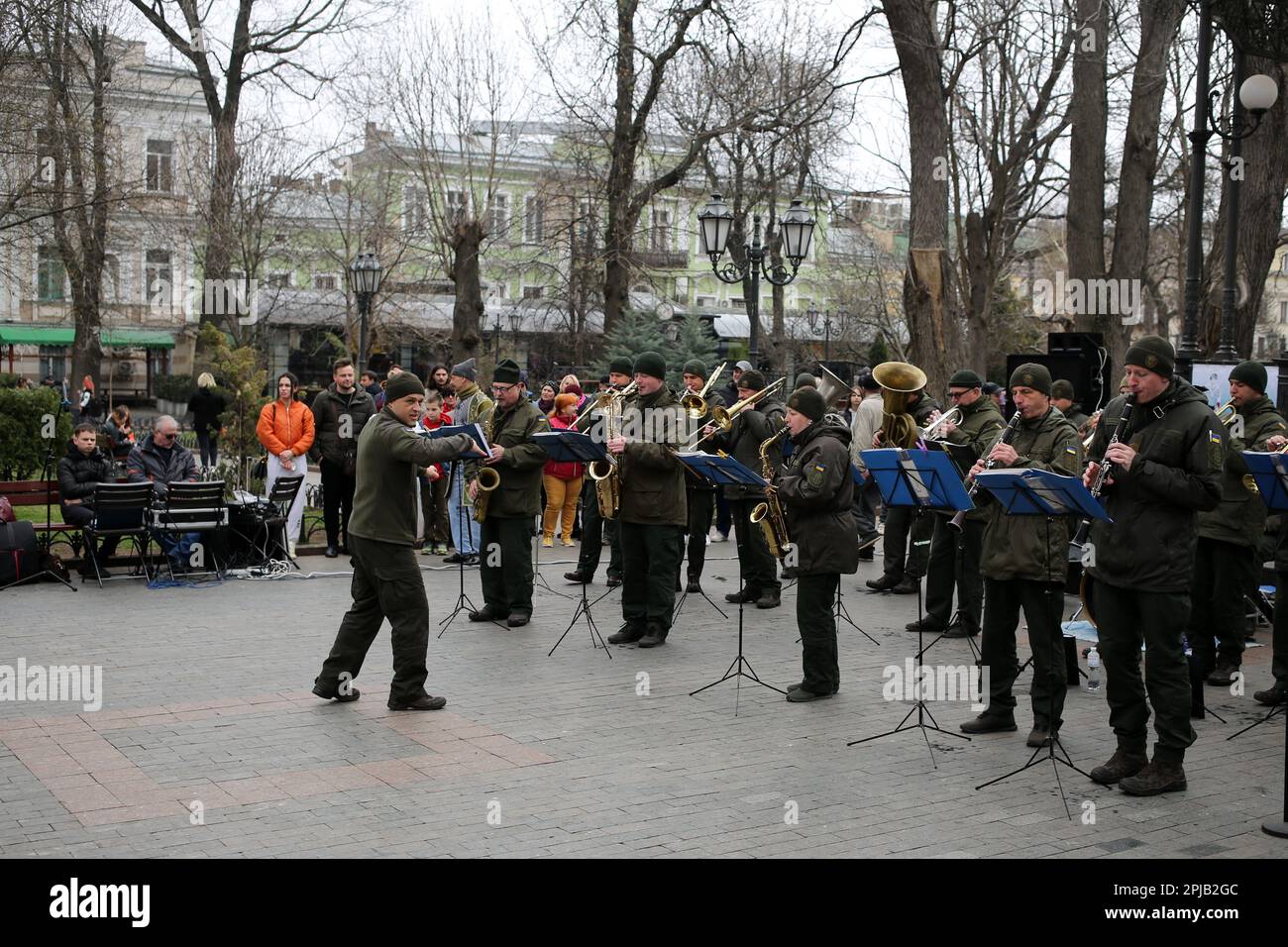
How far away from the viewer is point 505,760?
24.3ft

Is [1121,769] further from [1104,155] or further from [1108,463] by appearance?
[1104,155]

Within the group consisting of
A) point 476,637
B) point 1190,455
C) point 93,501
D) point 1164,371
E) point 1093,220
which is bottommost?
point 476,637

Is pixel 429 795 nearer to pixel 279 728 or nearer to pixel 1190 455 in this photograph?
pixel 279 728

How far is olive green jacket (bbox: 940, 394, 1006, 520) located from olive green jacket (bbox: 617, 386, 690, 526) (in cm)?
218

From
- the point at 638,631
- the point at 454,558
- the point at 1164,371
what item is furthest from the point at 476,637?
the point at 1164,371

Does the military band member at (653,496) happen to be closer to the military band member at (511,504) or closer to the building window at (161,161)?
the military band member at (511,504)

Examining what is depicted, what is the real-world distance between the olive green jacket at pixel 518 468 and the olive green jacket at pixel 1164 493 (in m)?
5.42

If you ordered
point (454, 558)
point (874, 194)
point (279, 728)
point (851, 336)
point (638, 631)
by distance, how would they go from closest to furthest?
point (279, 728)
point (638, 631)
point (454, 558)
point (874, 194)
point (851, 336)

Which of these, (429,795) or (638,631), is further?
(638,631)

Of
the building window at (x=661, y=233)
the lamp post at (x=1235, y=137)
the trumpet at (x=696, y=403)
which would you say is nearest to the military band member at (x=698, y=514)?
the trumpet at (x=696, y=403)

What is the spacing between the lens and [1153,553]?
268 inches

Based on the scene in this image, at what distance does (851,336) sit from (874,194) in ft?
68.5

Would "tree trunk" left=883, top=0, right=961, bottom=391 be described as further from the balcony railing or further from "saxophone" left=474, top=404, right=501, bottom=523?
the balcony railing

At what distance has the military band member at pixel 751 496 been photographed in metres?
12.6
